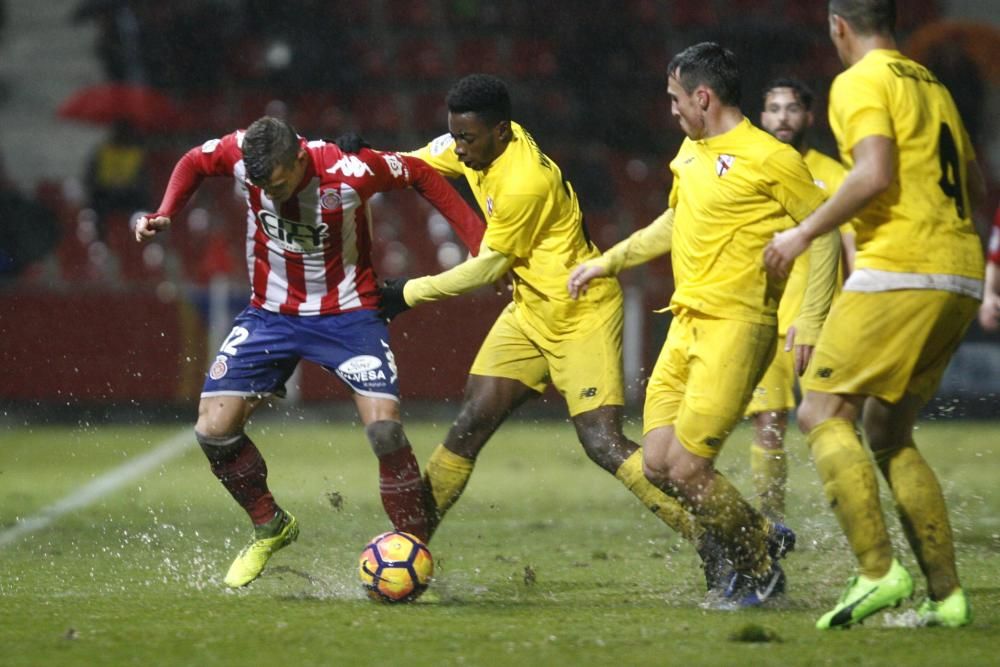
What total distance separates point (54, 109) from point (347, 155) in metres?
14.3

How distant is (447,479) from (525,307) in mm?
765

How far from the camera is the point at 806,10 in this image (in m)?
19.7

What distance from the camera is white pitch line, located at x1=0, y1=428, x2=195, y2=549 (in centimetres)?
809

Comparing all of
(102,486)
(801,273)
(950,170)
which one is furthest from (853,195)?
(102,486)

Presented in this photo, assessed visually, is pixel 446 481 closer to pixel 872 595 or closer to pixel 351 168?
pixel 351 168

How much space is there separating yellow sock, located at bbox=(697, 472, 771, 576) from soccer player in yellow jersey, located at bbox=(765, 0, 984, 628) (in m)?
0.55

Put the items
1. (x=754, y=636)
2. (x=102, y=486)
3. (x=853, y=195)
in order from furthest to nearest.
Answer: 1. (x=102, y=486)
2. (x=754, y=636)
3. (x=853, y=195)

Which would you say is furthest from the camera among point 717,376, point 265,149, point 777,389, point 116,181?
point 116,181

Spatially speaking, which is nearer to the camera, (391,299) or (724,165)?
(724,165)

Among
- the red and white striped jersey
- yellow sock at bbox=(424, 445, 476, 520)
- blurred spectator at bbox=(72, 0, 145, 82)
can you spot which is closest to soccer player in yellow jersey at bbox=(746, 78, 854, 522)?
yellow sock at bbox=(424, 445, 476, 520)

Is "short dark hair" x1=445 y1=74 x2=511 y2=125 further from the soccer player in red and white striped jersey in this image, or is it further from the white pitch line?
the white pitch line

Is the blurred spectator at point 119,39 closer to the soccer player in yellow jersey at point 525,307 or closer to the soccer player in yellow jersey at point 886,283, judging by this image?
the soccer player in yellow jersey at point 525,307

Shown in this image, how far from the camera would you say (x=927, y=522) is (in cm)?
514

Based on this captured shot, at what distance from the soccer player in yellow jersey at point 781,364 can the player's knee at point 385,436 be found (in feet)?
6.55
